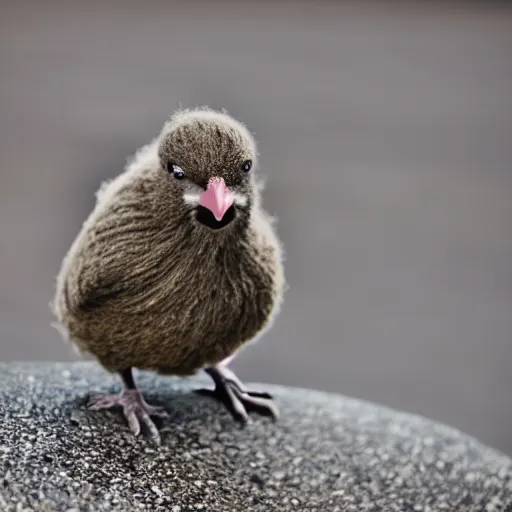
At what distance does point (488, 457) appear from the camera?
4.53 ft

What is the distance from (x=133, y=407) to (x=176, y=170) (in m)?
0.36

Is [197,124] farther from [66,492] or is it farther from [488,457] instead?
[488,457]

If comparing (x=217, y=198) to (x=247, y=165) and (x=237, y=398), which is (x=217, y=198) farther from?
(x=237, y=398)

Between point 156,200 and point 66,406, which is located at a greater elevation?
point 156,200

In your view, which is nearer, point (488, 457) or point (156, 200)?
point (156, 200)

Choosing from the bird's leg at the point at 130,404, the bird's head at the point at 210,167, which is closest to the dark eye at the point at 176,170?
the bird's head at the point at 210,167

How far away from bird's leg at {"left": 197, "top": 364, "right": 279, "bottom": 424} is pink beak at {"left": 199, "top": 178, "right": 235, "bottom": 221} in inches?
15.2

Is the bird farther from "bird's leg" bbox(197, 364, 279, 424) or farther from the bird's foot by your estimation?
"bird's leg" bbox(197, 364, 279, 424)

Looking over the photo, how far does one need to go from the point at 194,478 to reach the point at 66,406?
21 centimetres

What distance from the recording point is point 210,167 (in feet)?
3.37

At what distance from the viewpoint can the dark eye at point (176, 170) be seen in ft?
3.45

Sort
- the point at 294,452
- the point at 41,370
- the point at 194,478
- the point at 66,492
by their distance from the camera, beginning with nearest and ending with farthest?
the point at 66,492 < the point at 194,478 < the point at 294,452 < the point at 41,370

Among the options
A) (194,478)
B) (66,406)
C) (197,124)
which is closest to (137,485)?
(194,478)

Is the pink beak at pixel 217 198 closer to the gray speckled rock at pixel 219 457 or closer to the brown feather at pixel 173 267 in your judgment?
the brown feather at pixel 173 267
